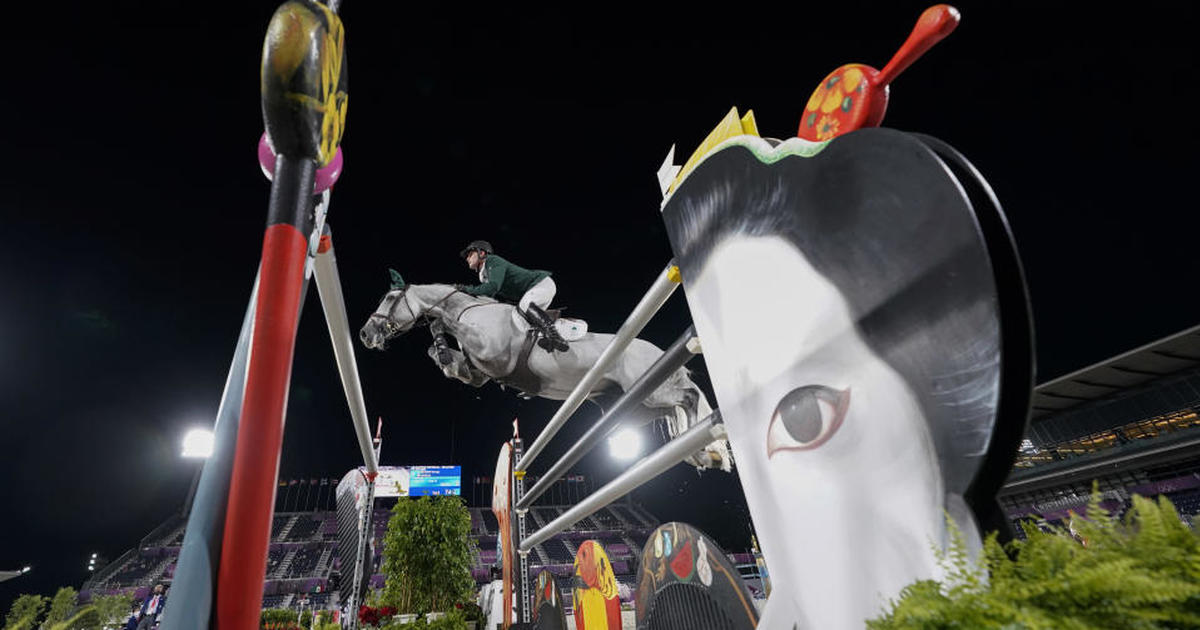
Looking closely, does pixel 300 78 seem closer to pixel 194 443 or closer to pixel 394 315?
pixel 394 315

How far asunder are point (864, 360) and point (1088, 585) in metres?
0.34

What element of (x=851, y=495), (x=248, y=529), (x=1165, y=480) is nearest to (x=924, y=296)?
(x=851, y=495)

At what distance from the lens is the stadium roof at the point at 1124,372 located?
12.6 meters

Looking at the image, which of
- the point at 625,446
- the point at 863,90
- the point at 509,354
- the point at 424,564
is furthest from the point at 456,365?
the point at 424,564

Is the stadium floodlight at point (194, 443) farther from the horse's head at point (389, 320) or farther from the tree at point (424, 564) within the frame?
the horse's head at point (389, 320)

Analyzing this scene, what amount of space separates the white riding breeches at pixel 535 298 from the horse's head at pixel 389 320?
92cm

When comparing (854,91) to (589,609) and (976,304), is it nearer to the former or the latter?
(976,304)

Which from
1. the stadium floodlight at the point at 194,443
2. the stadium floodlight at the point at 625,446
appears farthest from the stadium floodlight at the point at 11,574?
the stadium floodlight at the point at 625,446

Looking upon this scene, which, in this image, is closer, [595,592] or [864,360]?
[864,360]

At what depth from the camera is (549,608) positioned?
3.17 metres

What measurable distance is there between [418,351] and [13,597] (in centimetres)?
745

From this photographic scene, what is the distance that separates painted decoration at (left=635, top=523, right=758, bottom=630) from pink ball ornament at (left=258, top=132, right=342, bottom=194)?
4.59 feet

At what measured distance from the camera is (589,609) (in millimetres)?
2812

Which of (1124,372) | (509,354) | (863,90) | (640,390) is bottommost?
(640,390)
